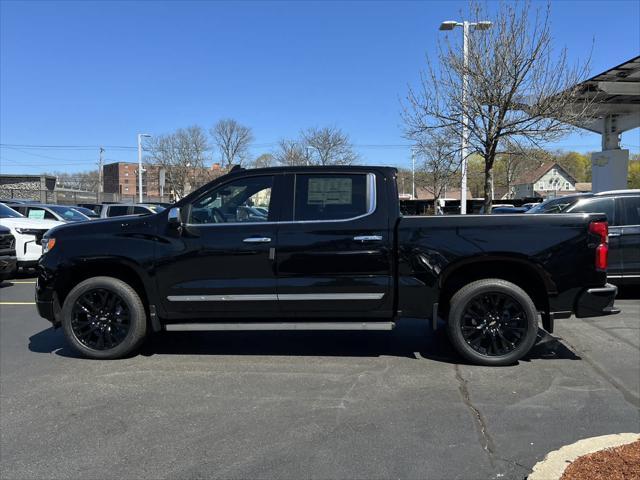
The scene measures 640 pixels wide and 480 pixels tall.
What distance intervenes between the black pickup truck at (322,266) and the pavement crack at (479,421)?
514 millimetres

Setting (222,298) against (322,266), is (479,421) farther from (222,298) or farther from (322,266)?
(222,298)

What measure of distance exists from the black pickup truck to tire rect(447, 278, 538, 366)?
1cm

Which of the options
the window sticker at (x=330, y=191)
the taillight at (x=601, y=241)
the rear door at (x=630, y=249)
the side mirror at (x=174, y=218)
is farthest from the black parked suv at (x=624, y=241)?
the side mirror at (x=174, y=218)

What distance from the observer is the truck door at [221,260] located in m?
5.07

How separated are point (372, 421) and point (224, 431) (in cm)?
113

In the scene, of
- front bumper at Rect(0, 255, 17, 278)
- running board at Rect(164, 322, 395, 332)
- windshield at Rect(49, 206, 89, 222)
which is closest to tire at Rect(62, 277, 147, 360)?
running board at Rect(164, 322, 395, 332)

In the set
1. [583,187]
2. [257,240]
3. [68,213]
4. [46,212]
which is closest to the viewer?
[257,240]

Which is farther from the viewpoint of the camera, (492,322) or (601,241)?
(492,322)

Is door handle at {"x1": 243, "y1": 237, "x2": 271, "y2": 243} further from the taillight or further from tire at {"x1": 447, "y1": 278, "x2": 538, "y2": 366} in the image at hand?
the taillight

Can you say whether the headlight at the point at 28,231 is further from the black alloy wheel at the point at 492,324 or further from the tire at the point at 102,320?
the black alloy wheel at the point at 492,324

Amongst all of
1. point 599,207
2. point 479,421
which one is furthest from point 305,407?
point 599,207

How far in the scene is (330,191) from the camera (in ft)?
17.2

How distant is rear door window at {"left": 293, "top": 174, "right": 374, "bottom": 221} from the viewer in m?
5.14

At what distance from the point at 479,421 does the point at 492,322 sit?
4.77 ft
